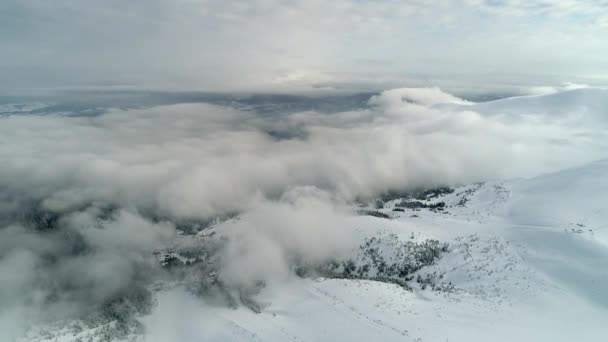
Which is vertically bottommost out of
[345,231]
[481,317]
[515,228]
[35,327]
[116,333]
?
[35,327]

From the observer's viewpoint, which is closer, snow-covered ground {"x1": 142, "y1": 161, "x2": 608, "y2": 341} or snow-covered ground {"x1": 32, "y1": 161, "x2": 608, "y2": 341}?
snow-covered ground {"x1": 142, "y1": 161, "x2": 608, "y2": 341}

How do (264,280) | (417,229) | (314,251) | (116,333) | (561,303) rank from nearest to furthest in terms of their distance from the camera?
(561,303) < (116,333) < (264,280) < (417,229) < (314,251)

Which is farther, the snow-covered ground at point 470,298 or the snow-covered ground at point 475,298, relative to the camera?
the snow-covered ground at point 470,298

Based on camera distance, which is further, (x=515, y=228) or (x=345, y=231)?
(x=345, y=231)

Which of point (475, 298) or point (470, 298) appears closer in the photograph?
point (475, 298)

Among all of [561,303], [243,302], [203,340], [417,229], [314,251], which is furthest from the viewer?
[314,251]

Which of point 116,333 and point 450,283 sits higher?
point 450,283

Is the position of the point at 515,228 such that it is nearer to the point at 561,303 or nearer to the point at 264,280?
the point at 561,303

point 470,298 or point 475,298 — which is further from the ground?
point 475,298

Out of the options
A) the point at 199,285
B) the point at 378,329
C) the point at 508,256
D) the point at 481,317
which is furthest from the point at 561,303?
the point at 199,285
